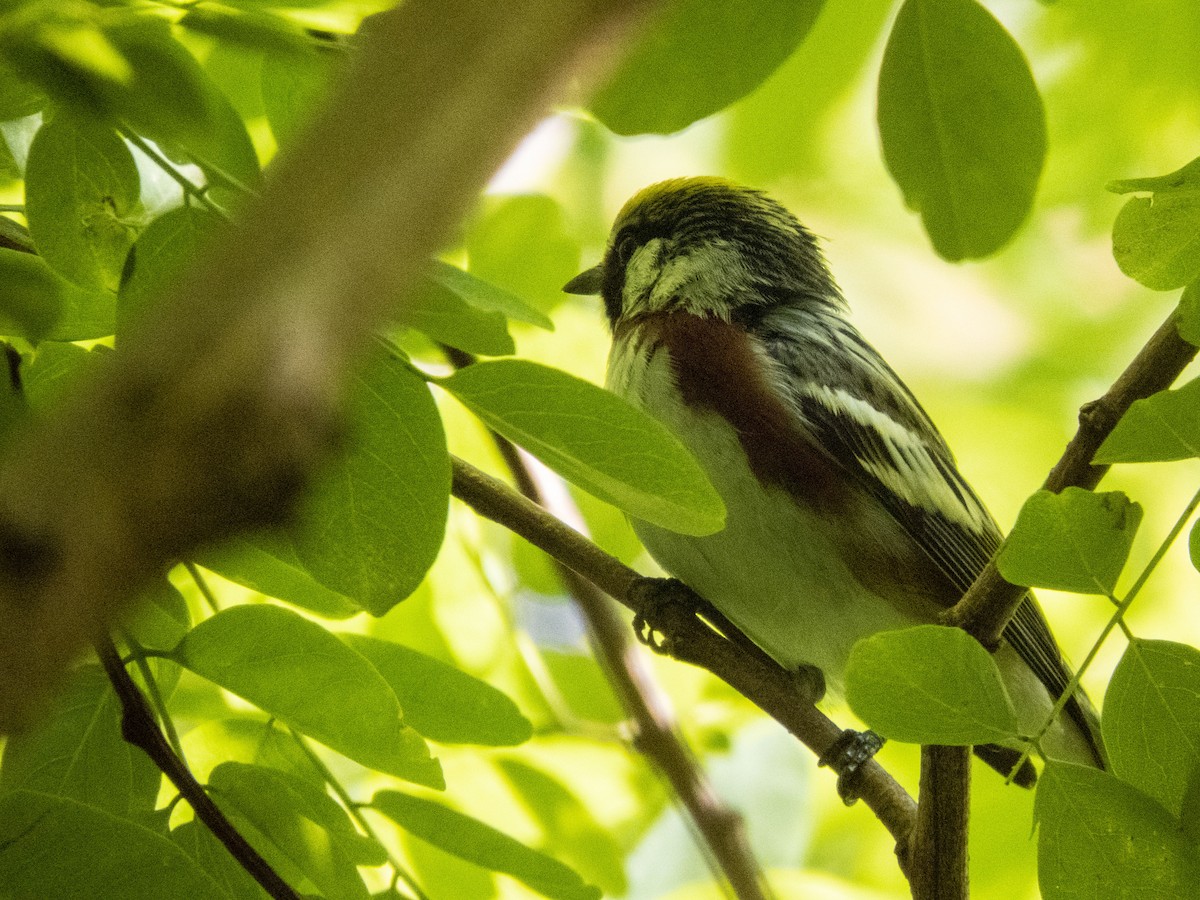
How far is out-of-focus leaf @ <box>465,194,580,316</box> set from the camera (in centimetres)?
289

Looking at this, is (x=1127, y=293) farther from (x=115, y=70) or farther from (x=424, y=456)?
(x=115, y=70)

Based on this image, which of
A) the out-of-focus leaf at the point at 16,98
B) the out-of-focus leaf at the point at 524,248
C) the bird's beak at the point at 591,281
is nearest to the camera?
the out-of-focus leaf at the point at 16,98

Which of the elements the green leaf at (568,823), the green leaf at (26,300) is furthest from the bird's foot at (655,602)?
the green leaf at (26,300)

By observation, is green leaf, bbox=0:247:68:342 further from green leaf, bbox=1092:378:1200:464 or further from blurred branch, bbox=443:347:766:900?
green leaf, bbox=1092:378:1200:464

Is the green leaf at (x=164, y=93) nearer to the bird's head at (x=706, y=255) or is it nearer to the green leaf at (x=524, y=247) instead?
the green leaf at (x=524, y=247)

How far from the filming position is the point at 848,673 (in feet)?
5.50

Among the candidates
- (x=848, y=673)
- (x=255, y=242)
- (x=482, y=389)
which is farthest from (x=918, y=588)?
(x=255, y=242)

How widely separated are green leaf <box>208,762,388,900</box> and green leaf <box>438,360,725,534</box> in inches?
23.0

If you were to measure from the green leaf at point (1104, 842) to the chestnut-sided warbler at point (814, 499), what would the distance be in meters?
1.02

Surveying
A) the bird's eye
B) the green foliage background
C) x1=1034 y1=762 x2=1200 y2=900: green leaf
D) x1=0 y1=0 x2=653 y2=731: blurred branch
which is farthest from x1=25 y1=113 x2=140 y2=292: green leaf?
the bird's eye

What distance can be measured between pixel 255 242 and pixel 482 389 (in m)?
0.98

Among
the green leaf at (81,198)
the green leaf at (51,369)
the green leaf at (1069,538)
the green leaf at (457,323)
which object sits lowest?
the green leaf at (51,369)

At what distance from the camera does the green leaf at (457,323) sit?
5.41ft

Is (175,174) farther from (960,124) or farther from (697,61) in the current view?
(960,124)
